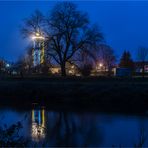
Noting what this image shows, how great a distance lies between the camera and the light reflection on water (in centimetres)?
1772

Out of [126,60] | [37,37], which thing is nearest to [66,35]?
[37,37]

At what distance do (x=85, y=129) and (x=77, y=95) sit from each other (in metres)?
16.5

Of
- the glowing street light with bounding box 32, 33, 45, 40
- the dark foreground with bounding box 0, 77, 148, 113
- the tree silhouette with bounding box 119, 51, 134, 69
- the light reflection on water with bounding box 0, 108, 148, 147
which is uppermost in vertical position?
the glowing street light with bounding box 32, 33, 45, 40

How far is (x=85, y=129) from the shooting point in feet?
73.9

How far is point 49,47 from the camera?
2089 inches

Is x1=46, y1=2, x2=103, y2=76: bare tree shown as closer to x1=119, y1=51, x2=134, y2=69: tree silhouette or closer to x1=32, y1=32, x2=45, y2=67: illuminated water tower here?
x1=32, y1=32, x2=45, y2=67: illuminated water tower

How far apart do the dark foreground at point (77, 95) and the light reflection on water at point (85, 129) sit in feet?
22.1

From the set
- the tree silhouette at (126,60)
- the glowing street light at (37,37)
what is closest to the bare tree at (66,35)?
the glowing street light at (37,37)

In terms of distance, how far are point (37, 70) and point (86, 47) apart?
12.7 metres

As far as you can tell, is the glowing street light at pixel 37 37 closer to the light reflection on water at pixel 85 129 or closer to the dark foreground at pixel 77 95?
the dark foreground at pixel 77 95

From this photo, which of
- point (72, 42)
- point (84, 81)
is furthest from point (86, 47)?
point (84, 81)

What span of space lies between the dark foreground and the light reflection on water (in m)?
6.74

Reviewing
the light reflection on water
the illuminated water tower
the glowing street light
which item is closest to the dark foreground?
the light reflection on water

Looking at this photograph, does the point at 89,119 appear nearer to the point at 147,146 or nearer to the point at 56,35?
the point at 147,146
